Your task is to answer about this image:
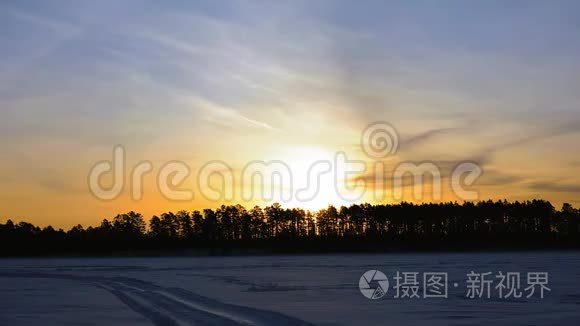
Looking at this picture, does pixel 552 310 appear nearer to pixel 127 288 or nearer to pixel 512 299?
pixel 512 299

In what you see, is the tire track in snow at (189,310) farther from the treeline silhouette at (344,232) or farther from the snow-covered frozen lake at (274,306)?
the treeline silhouette at (344,232)

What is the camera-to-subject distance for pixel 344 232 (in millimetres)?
185000

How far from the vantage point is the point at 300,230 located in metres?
190

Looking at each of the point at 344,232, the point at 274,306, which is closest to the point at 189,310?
the point at 274,306

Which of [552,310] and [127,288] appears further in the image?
[127,288]

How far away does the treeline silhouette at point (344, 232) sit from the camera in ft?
509

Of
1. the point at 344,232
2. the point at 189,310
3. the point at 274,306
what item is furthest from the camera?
the point at 344,232

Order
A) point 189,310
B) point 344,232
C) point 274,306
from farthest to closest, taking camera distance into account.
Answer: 1. point 344,232
2. point 274,306
3. point 189,310

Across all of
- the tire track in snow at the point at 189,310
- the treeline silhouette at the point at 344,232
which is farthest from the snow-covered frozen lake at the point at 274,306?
the treeline silhouette at the point at 344,232

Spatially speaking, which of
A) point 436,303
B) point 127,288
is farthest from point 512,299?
point 127,288

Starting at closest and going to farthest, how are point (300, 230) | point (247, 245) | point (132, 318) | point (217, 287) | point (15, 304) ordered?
1. point (132, 318)
2. point (15, 304)
3. point (217, 287)
4. point (247, 245)
5. point (300, 230)

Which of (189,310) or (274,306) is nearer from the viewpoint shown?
(189,310)

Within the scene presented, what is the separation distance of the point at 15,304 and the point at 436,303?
1398cm

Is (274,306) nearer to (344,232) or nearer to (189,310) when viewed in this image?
(189,310)
